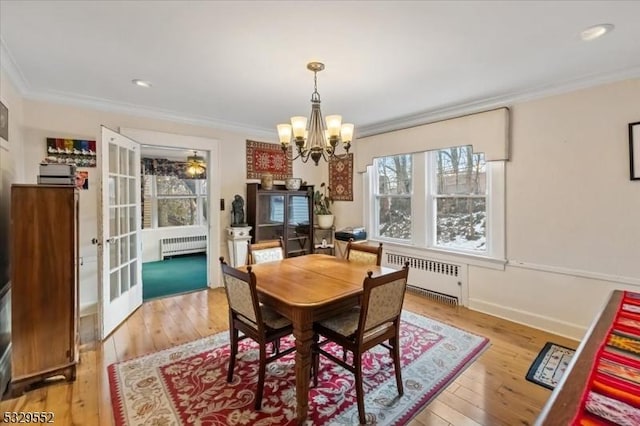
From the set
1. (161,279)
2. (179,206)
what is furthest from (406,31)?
(179,206)

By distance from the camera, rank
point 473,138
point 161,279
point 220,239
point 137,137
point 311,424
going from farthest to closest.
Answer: point 161,279
point 220,239
point 137,137
point 473,138
point 311,424

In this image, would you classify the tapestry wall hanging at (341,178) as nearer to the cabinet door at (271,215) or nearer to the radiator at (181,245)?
the cabinet door at (271,215)

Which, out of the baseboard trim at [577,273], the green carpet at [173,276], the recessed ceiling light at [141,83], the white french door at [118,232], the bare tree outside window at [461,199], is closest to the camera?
the baseboard trim at [577,273]

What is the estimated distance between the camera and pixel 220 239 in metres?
4.38

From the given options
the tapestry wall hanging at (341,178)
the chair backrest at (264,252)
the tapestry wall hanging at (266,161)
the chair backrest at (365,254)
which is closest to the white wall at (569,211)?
the chair backrest at (365,254)

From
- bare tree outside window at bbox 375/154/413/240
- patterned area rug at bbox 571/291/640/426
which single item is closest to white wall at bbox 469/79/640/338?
bare tree outside window at bbox 375/154/413/240

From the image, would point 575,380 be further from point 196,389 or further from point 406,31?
point 196,389

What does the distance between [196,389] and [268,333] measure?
2.29 ft

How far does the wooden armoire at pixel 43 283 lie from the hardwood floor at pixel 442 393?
0.55 ft

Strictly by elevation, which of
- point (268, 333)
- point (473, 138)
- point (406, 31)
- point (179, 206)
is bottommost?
point (268, 333)

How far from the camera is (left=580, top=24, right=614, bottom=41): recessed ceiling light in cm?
192

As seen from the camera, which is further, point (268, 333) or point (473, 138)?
point (473, 138)

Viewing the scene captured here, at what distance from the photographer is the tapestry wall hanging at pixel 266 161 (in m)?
4.68

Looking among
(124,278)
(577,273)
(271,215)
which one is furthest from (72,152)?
(577,273)
